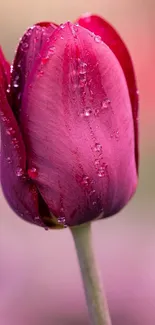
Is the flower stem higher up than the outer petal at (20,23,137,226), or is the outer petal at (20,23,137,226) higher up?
the outer petal at (20,23,137,226)

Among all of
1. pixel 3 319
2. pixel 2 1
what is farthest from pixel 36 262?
pixel 2 1

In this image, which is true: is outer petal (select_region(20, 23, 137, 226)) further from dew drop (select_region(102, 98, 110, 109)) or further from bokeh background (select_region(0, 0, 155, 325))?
bokeh background (select_region(0, 0, 155, 325))

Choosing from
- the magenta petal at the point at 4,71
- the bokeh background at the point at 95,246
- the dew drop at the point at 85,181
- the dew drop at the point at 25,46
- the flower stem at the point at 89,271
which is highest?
the dew drop at the point at 25,46

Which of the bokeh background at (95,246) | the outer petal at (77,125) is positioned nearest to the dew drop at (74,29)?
the outer petal at (77,125)

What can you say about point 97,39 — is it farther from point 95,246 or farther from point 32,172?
A: point 95,246

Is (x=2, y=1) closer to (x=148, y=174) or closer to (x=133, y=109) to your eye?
(x=148, y=174)

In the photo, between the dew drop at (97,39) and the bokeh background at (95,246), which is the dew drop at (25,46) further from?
the bokeh background at (95,246)

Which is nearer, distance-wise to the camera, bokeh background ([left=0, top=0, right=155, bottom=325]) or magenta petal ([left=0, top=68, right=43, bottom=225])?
magenta petal ([left=0, top=68, right=43, bottom=225])

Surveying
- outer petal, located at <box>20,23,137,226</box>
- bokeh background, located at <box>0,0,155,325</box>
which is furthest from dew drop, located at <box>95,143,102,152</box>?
bokeh background, located at <box>0,0,155,325</box>

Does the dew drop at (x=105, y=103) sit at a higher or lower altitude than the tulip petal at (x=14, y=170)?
higher
